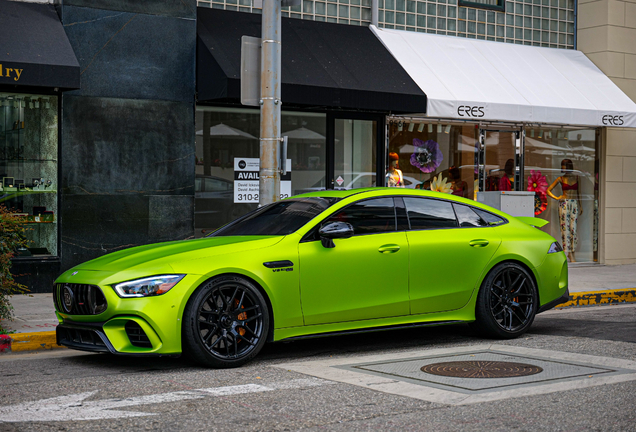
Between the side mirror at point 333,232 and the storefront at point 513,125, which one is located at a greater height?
the storefront at point 513,125

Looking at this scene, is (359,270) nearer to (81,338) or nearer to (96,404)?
(81,338)

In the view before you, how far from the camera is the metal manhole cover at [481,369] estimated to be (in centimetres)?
622

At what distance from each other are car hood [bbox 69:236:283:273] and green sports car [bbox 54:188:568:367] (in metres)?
0.02

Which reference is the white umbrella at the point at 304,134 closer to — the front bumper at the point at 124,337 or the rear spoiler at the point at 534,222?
the rear spoiler at the point at 534,222

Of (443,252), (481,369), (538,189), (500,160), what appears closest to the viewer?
(481,369)

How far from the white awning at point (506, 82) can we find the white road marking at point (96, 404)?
8384 millimetres


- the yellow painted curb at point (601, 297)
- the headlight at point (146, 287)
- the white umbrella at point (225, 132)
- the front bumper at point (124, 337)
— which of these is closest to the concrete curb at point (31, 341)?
the front bumper at point (124, 337)

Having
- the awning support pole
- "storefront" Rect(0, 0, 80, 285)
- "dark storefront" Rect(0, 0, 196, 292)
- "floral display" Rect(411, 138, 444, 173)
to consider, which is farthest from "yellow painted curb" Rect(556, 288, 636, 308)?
"storefront" Rect(0, 0, 80, 285)

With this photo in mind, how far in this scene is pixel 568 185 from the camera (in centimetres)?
1644

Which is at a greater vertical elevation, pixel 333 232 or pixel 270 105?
pixel 270 105

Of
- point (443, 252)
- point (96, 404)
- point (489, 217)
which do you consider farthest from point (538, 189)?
point (96, 404)

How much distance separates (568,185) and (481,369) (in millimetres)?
10881

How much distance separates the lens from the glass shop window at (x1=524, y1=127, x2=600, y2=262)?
16031 mm

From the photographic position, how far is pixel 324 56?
13000 mm
